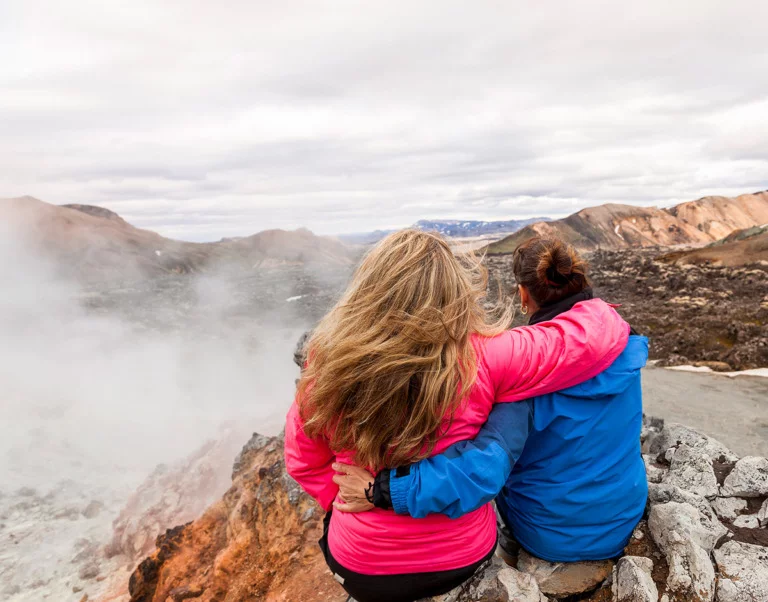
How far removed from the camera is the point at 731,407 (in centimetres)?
854

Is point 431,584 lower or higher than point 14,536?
higher

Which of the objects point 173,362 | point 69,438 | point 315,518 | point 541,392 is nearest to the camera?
point 541,392

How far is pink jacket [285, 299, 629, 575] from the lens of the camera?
175cm

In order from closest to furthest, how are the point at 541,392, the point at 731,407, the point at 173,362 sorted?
the point at 541,392
the point at 731,407
the point at 173,362

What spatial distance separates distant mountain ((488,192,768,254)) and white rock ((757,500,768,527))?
43.8 metres

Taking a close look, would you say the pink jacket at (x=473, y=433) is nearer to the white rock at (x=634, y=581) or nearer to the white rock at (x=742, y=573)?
the white rock at (x=634, y=581)

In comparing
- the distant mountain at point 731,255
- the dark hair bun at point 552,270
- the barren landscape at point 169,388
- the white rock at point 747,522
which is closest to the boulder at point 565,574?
the white rock at point 747,522

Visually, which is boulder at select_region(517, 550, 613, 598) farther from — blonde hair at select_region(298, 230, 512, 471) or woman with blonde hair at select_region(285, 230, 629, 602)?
blonde hair at select_region(298, 230, 512, 471)

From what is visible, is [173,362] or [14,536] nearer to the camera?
[14,536]

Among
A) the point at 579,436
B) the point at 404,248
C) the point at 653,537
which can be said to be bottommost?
the point at 653,537

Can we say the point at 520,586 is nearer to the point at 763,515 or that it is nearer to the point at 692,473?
the point at 763,515

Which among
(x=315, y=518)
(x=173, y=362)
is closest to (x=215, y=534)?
(x=315, y=518)

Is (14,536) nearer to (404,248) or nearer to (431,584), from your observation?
(431,584)

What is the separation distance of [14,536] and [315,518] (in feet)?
23.9
